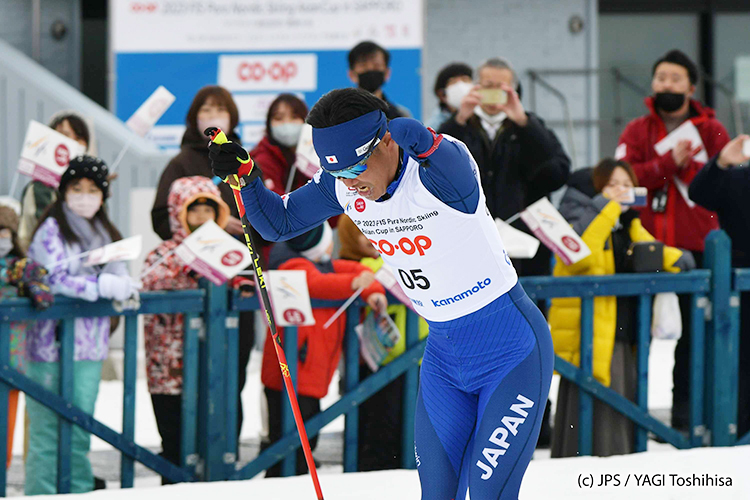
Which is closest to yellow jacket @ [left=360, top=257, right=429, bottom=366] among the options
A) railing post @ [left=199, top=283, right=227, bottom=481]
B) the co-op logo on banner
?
railing post @ [left=199, top=283, right=227, bottom=481]

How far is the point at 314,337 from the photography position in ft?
16.0

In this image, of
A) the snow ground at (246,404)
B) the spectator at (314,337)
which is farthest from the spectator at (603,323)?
the snow ground at (246,404)

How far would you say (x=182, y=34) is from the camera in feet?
30.5

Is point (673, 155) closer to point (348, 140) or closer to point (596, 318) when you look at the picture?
point (596, 318)

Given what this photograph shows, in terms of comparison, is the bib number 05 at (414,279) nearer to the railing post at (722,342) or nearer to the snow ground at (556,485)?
the snow ground at (556,485)

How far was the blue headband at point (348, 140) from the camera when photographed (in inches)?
108

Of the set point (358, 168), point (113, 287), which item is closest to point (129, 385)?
point (113, 287)

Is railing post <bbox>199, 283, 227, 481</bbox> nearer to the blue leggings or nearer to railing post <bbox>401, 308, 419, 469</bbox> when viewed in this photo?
railing post <bbox>401, 308, 419, 469</bbox>

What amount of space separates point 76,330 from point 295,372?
1.03m

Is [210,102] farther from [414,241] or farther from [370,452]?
[414,241]

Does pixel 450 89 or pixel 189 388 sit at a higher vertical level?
pixel 450 89

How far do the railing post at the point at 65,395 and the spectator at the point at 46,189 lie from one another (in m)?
1.22

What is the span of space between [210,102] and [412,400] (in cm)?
191

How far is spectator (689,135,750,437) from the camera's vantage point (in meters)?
5.43
